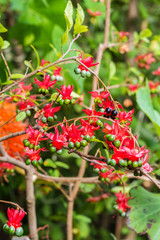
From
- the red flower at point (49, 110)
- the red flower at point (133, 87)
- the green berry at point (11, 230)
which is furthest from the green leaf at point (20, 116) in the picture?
the red flower at point (133, 87)

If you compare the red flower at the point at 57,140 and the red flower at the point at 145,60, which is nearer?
the red flower at the point at 57,140

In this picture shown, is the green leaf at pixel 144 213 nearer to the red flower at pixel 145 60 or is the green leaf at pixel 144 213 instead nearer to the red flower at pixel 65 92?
the red flower at pixel 65 92

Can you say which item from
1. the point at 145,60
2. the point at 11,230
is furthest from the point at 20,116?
the point at 145,60

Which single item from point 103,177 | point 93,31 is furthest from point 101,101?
point 93,31

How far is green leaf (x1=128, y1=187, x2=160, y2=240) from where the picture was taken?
0.53 m

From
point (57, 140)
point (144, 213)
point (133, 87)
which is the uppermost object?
point (57, 140)

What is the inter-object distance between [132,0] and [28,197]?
113 cm

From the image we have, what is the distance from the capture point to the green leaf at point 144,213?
531 mm

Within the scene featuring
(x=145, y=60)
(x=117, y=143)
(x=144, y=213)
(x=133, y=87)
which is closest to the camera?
(x=117, y=143)

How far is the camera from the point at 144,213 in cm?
56

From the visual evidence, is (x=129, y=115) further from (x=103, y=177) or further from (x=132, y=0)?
(x=132, y=0)

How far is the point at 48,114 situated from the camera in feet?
1.41

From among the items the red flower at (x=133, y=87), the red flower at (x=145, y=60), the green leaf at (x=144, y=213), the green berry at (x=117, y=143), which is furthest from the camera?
the red flower at (x=145, y=60)

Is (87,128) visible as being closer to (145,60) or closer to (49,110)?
(49,110)
